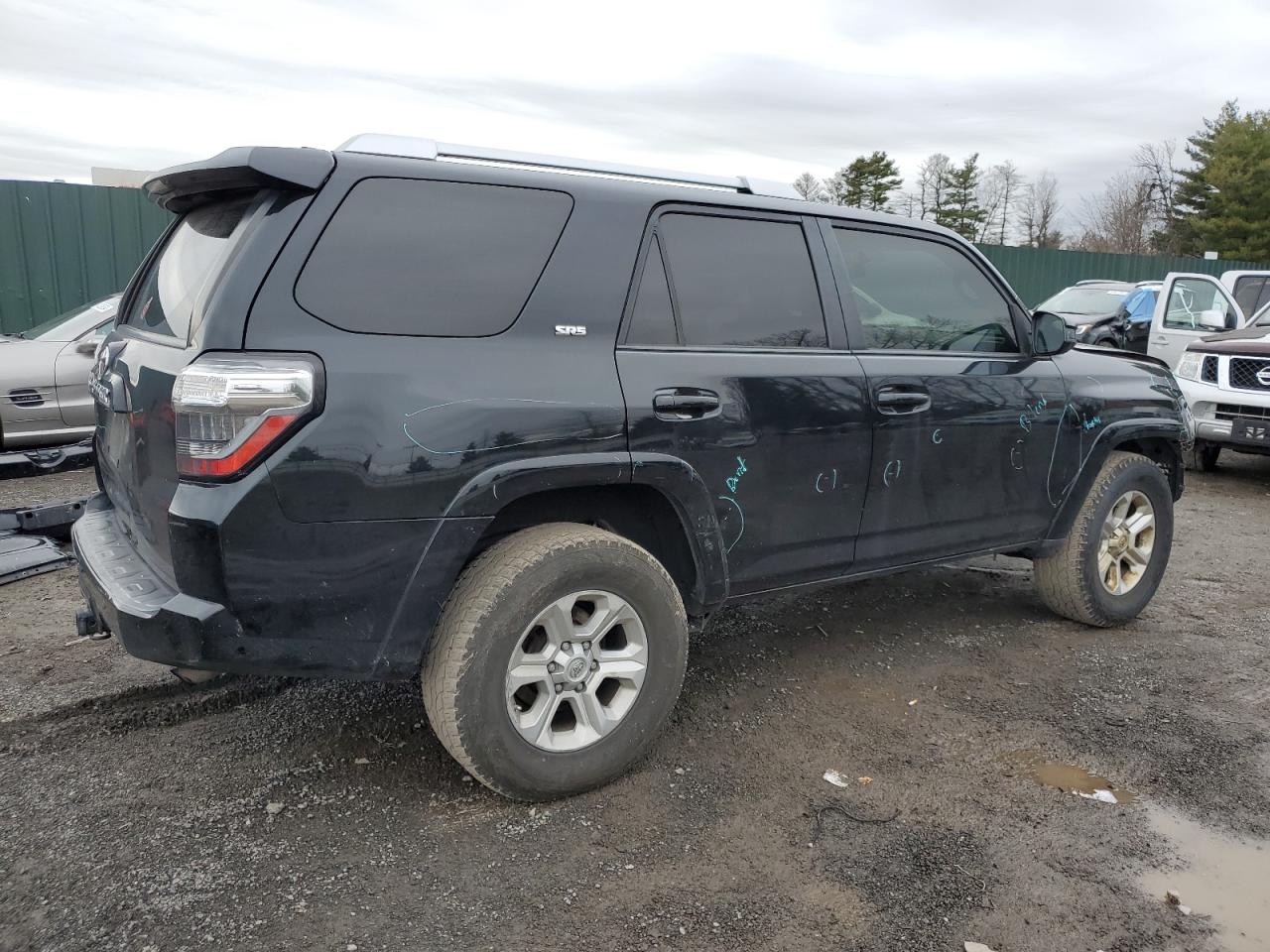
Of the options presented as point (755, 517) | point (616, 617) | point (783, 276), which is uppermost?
point (783, 276)

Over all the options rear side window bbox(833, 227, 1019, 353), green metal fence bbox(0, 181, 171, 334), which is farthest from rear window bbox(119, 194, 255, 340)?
green metal fence bbox(0, 181, 171, 334)

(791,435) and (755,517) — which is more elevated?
(791,435)

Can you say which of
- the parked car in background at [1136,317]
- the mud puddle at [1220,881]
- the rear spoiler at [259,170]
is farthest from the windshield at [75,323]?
the parked car in background at [1136,317]

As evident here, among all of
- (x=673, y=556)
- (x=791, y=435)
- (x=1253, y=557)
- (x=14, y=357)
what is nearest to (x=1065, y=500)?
(x=791, y=435)

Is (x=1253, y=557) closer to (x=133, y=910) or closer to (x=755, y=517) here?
(x=755, y=517)

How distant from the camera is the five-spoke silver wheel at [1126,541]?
4.51 meters

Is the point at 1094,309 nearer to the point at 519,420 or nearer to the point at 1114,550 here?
the point at 1114,550

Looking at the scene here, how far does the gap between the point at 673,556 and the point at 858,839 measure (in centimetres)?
104

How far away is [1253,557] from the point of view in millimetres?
6117

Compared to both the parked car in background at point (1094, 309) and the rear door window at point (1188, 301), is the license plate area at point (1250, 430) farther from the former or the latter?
the parked car in background at point (1094, 309)

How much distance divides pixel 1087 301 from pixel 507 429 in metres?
14.4

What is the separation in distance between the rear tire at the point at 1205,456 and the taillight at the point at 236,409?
30.0 ft

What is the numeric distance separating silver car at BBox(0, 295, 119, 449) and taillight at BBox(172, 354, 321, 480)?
6.29 m

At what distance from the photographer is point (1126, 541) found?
15.0ft
